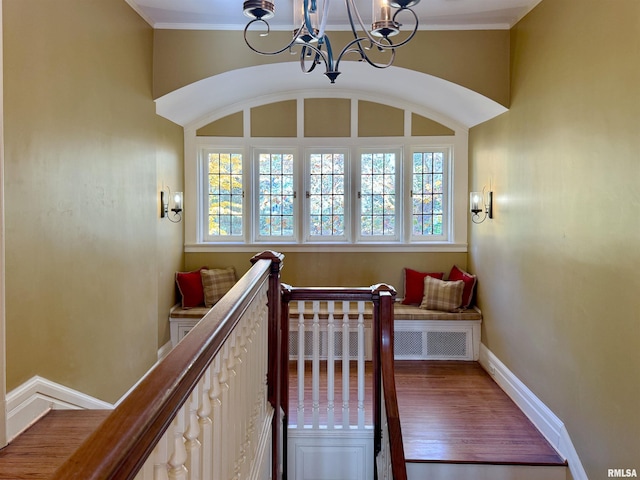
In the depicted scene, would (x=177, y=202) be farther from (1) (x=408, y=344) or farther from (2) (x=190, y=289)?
(1) (x=408, y=344)

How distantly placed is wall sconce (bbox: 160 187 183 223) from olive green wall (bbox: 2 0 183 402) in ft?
0.47

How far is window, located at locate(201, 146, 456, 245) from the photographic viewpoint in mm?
4801

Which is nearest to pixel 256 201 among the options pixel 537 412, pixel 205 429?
pixel 537 412

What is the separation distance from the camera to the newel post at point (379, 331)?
105 inches

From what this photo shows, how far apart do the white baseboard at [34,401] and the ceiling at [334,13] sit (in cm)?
269

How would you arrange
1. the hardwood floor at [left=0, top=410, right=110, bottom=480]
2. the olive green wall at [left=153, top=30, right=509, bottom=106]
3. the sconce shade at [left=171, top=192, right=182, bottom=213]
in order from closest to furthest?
the hardwood floor at [left=0, top=410, right=110, bottom=480]
the olive green wall at [left=153, top=30, right=509, bottom=106]
the sconce shade at [left=171, top=192, right=182, bottom=213]

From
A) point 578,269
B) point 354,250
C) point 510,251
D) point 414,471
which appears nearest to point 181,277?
point 354,250

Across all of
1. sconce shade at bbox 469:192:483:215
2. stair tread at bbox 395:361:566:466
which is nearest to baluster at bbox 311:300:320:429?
stair tread at bbox 395:361:566:466

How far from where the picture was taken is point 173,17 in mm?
3471

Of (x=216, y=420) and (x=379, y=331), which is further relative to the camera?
(x=379, y=331)

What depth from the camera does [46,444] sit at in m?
1.81

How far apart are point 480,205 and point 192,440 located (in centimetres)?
382

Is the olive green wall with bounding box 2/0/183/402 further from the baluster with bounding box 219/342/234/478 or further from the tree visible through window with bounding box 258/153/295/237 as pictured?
the tree visible through window with bounding box 258/153/295/237

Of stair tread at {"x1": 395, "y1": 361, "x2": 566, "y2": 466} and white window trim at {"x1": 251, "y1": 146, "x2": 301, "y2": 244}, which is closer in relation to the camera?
stair tread at {"x1": 395, "y1": 361, "x2": 566, "y2": 466}
